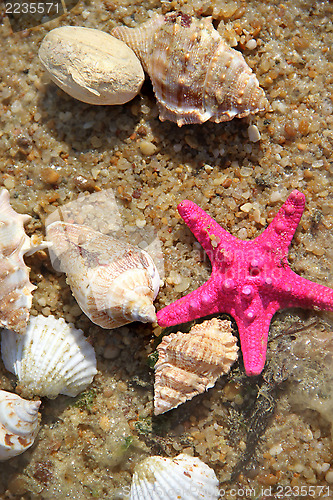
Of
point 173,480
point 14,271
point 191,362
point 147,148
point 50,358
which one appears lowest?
point 173,480

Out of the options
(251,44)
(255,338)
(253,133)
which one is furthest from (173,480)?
(251,44)

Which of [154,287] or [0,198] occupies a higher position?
[0,198]

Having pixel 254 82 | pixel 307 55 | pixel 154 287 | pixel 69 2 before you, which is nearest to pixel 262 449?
pixel 154 287

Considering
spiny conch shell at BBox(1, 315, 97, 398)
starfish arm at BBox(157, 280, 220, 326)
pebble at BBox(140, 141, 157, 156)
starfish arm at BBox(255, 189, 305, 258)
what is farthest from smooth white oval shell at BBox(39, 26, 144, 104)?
spiny conch shell at BBox(1, 315, 97, 398)

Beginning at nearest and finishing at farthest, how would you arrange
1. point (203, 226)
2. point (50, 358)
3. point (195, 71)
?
point (195, 71) < point (203, 226) < point (50, 358)

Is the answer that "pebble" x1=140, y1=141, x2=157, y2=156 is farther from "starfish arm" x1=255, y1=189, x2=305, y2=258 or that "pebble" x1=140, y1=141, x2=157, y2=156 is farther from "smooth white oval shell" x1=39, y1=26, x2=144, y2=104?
"starfish arm" x1=255, y1=189, x2=305, y2=258

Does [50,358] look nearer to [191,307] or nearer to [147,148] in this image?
[191,307]

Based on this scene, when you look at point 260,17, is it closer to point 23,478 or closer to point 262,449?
point 262,449
